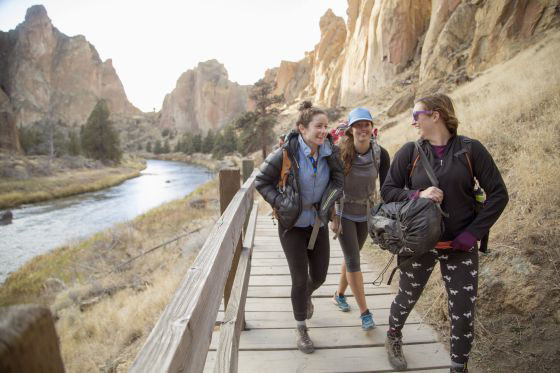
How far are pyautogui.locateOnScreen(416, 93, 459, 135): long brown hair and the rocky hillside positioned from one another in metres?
17.8

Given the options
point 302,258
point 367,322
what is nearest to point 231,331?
point 302,258

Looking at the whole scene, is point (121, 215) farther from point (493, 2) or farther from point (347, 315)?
point (493, 2)

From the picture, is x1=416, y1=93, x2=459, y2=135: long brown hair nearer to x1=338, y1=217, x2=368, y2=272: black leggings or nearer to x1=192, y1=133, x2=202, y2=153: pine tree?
x1=338, y1=217, x2=368, y2=272: black leggings

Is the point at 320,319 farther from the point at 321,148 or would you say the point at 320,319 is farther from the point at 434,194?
the point at 434,194

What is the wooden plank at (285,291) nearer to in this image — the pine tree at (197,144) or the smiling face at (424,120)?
the smiling face at (424,120)

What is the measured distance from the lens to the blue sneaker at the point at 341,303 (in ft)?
11.4

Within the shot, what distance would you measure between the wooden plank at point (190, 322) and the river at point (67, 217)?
14187 mm

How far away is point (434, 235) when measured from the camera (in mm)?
2078

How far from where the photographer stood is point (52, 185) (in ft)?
94.7

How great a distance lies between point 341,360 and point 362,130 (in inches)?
74.6

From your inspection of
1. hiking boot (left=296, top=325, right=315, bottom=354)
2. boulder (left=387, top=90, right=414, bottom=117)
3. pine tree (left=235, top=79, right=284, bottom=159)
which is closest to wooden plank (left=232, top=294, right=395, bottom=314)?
hiking boot (left=296, top=325, right=315, bottom=354)

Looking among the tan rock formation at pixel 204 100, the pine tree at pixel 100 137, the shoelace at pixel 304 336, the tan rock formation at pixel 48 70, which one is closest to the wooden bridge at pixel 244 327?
the shoelace at pixel 304 336

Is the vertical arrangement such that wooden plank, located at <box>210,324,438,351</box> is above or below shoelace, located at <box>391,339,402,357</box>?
below

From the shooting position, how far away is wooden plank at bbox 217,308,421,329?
10.6ft
